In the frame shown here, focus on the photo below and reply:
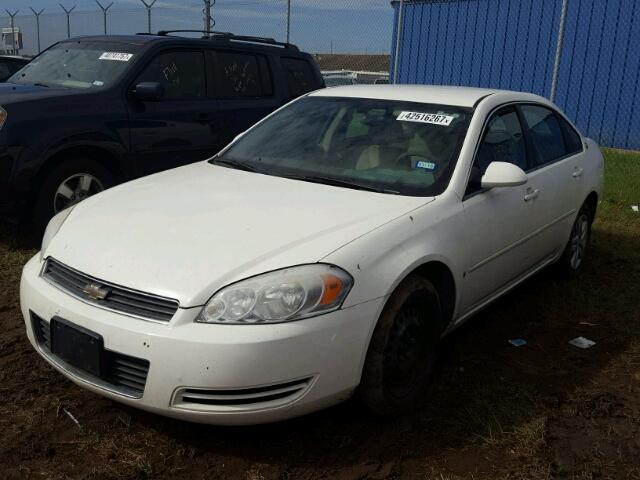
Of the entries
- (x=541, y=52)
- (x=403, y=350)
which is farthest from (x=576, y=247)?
(x=541, y=52)

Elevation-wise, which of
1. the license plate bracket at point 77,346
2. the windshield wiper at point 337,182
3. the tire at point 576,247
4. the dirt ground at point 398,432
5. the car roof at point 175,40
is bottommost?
the dirt ground at point 398,432

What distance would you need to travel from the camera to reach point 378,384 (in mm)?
2697

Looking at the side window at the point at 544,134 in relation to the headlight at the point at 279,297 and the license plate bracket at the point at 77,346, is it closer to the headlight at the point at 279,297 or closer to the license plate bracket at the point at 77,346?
the headlight at the point at 279,297

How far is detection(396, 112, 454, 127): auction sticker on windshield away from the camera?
141 inches

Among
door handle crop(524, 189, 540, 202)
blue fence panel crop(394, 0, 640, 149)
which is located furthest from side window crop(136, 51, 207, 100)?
blue fence panel crop(394, 0, 640, 149)

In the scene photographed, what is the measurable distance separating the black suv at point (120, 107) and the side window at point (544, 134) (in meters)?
2.90

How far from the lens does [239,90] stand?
21.1 feet

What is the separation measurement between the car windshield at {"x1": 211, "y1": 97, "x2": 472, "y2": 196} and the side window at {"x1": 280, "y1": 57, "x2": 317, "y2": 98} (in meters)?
2.95

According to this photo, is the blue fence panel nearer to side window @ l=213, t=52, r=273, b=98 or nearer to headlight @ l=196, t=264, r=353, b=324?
side window @ l=213, t=52, r=273, b=98

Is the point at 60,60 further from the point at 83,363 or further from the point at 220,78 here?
the point at 83,363

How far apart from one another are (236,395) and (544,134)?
305 centimetres

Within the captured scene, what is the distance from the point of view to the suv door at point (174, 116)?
5586 millimetres

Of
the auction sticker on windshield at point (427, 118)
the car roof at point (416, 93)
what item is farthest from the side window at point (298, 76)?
the auction sticker on windshield at point (427, 118)

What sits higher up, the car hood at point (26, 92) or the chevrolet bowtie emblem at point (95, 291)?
the car hood at point (26, 92)
